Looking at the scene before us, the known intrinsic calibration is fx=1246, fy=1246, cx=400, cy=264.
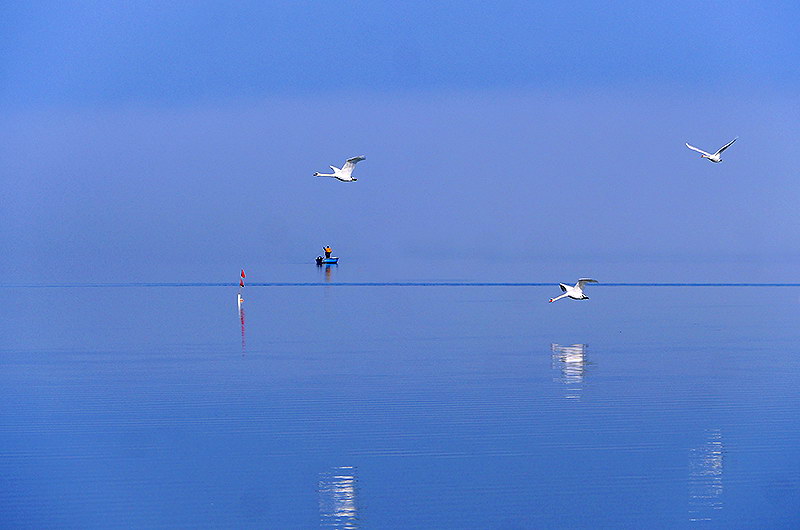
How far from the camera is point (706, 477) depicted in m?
16.3

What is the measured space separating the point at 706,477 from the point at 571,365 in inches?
462

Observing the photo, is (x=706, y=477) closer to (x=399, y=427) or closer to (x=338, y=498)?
(x=338, y=498)

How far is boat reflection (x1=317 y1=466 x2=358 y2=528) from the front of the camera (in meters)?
14.3

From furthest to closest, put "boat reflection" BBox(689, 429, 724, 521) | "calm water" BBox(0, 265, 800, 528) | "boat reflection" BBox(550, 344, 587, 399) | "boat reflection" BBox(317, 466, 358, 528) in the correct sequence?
"boat reflection" BBox(550, 344, 587, 399) → "calm water" BBox(0, 265, 800, 528) → "boat reflection" BBox(689, 429, 724, 521) → "boat reflection" BBox(317, 466, 358, 528)

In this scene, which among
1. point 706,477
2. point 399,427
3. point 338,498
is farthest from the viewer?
point 399,427

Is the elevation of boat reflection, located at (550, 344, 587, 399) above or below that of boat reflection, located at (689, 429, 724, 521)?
above

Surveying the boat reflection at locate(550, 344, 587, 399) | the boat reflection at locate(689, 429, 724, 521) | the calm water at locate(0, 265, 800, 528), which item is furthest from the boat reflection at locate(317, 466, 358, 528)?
the boat reflection at locate(550, 344, 587, 399)

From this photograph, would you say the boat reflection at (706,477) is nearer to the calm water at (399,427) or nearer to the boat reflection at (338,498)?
the calm water at (399,427)

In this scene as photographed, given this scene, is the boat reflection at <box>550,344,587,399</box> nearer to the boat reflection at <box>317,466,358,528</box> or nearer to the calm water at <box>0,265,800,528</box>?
the calm water at <box>0,265,800,528</box>

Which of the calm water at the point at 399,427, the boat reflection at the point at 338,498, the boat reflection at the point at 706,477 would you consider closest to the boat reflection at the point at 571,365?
the calm water at the point at 399,427

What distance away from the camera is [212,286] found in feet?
256

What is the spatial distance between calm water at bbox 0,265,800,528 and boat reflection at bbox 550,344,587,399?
7 centimetres

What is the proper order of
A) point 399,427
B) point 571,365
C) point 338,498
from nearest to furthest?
point 338,498, point 399,427, point 571,365

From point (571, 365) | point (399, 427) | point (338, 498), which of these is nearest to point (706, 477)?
point (338, 498)
